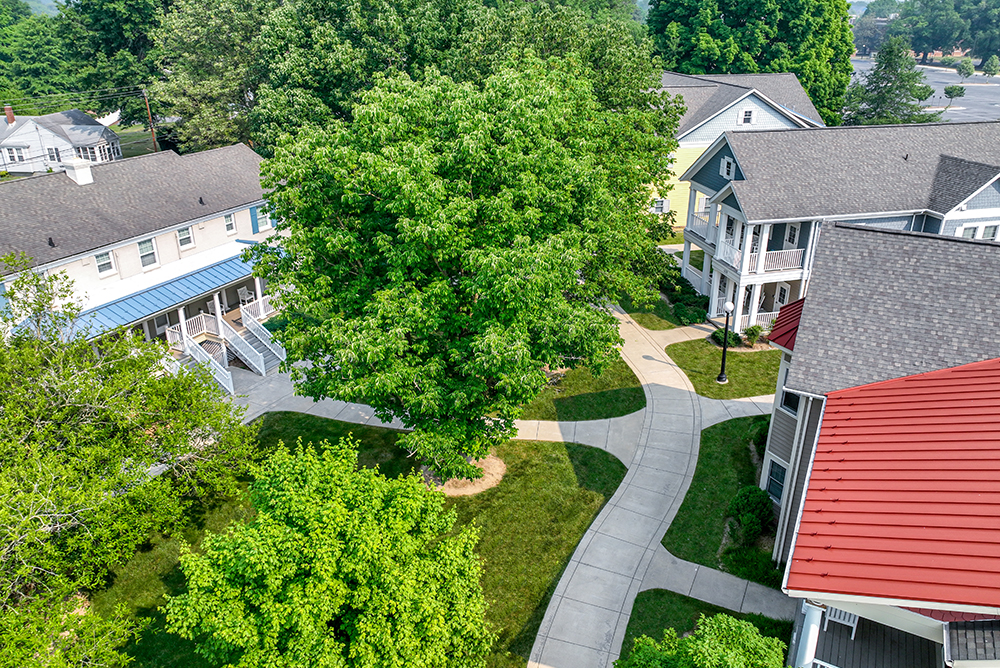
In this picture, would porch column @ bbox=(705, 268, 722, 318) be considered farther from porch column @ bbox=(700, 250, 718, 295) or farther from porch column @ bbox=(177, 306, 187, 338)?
porch column @ bbox=(177, 306, 187, 338)

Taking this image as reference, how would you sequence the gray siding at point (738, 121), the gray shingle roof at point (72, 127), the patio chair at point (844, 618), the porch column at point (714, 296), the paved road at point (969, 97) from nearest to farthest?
1. the patio chair at point (844, 618)
2. the porch column at point (714, 296)
3. the gray siding at point (738, 121)
4. the gray shingle roof at point (72, 127)
5. the paved road at point (969, 97)

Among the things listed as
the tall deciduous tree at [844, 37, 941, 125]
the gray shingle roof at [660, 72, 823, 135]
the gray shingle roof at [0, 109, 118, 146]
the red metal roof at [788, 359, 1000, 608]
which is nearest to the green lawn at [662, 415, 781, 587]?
the red metal roof at [788, 359, 1000, 608]

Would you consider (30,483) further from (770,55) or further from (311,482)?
(770,55)

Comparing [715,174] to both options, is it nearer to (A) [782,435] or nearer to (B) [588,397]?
(B) [588,397]

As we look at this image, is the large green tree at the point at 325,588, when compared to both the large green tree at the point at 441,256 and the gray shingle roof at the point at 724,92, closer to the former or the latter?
the large green tree at the point at 441,256

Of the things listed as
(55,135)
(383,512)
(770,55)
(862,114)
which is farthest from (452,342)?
(55,135)

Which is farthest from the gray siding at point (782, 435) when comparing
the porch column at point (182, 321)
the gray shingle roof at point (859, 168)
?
the porch column at point (182, 321)

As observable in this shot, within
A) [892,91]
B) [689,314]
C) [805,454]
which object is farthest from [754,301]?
[892,91]
